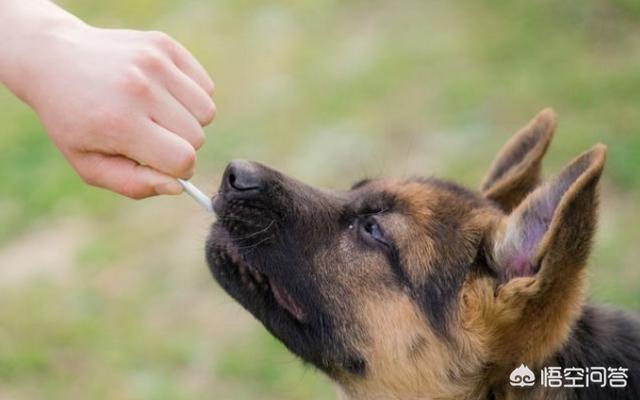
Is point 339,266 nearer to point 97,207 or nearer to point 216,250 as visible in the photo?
point 216,250

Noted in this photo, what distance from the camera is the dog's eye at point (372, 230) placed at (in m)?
4.21

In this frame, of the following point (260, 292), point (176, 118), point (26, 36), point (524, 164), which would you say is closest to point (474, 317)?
point (260, 292)

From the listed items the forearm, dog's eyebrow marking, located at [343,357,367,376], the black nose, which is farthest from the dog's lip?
the forearm

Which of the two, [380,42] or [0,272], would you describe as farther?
[380,42]

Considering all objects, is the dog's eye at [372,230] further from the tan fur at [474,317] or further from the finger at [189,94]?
the finger at [189,94]

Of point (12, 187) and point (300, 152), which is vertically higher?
point (300, 152)

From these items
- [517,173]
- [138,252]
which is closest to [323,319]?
[517,173]

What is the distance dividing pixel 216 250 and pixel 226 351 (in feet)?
8.00

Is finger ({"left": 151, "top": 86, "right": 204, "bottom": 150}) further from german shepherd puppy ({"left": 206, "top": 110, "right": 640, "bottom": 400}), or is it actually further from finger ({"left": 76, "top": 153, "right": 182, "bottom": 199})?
german shepherd puppy ({"left": 206, "top": 110, "right": 640, "bottom": 400})

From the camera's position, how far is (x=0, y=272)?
7188 millimetres

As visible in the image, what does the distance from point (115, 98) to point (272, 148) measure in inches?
178

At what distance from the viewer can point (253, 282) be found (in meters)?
4.17

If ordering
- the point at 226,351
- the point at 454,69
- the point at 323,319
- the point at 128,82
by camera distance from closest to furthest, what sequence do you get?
the point at 128,82
the point at 323,319
the point at 226,351
the point at 454,69

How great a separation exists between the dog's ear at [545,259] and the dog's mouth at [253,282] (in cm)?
87
